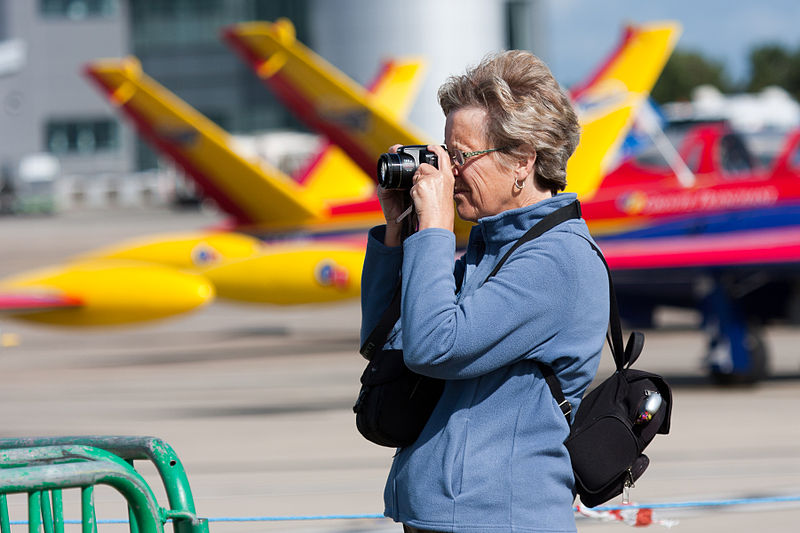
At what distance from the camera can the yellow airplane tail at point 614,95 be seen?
1216 centimetres

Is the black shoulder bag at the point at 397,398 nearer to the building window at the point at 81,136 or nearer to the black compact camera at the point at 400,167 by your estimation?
the black compact camera at the point at 400,167

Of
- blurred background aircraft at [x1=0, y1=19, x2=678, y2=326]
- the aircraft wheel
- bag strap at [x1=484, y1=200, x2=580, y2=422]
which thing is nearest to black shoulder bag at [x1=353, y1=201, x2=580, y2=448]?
bag strap at [x1=484, y1=200, x2=580, y2=422]

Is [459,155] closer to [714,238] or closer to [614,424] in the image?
[614,424]

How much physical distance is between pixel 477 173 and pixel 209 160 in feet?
36.8

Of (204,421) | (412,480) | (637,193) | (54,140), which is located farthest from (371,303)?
(54,140)

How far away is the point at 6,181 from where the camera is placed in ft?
171

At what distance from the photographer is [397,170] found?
8.51 ft

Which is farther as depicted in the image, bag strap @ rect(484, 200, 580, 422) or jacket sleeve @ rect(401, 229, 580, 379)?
bag strap @ rect(484, 200, 580, 422)

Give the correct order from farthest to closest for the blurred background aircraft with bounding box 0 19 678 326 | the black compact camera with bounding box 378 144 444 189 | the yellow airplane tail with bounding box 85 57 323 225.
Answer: the yellow airplane tail with bounding box 85 57 323 225, the blurred background aircraft with bounding box 0 19 678 326, the black compact camera with bounding box 378 144 444 189

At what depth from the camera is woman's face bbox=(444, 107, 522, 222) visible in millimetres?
2543

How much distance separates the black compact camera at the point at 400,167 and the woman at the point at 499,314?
74 millimetres

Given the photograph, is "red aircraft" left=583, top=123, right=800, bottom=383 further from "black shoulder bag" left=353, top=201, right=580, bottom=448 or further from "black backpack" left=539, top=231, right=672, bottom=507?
"black shoulder bag" left=353, top=201, right=580, bottom=448

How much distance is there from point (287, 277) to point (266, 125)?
223 feet

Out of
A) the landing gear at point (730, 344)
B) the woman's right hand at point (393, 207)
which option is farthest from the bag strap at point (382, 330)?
the landing gear at point (730, 344)
